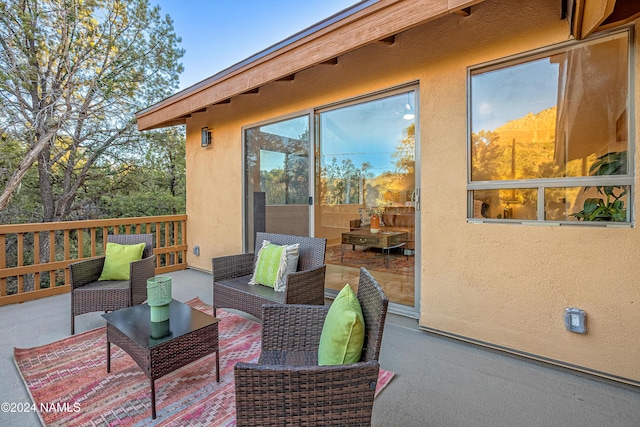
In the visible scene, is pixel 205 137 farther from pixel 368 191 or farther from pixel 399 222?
pixel 399 222

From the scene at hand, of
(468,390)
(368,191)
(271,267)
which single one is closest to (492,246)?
(468,390)

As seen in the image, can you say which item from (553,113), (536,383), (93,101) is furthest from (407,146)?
(93,101)

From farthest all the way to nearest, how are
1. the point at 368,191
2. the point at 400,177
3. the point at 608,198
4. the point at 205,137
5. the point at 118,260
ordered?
the point at 205,137, the point at 368,191, the point at 400,177, the point at 118,260, the point at 608,198

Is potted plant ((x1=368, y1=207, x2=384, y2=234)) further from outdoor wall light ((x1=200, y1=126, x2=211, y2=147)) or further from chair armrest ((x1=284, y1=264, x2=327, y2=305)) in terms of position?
outdoor wall light ((x1=200, y1=126, x2=211, y2=147))

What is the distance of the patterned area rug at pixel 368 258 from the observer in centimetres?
Answer: 375

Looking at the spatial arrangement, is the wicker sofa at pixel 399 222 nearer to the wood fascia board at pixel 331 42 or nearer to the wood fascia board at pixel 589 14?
the wood fascia board at pixel 331 42

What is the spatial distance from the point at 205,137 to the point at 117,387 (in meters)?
3.99

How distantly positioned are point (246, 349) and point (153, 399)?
84 cm

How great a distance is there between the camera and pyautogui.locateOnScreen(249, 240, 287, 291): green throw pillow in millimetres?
2861

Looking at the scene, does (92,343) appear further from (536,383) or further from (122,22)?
(122,22)

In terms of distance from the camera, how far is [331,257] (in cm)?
397

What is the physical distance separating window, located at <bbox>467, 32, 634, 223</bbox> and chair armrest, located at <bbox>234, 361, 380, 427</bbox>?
193 centimetres

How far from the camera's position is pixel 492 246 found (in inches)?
95.3

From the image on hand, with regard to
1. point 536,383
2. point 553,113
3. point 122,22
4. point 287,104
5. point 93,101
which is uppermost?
point 122,22
